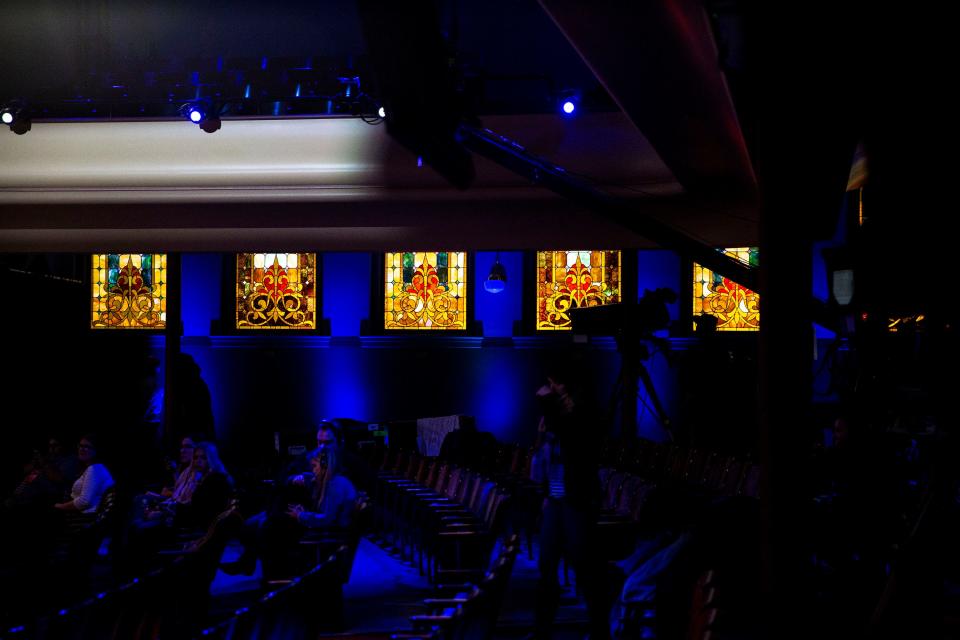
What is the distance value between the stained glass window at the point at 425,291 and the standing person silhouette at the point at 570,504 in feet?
32.4

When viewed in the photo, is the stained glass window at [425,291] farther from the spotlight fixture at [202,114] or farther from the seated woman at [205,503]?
the seated woman at [205,503]

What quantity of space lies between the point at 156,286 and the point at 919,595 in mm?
14239

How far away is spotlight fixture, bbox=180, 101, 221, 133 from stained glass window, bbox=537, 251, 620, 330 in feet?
25.9

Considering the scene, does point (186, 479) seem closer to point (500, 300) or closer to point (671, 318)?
point (500, 300)

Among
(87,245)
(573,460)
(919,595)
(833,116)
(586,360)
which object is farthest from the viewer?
(586,360)

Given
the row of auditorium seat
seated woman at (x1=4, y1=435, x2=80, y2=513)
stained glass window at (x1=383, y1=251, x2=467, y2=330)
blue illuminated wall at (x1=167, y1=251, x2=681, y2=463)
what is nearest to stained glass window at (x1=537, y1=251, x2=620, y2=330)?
blue illuminated wall at (x1=167, y1=251, x2=681, y2=463)

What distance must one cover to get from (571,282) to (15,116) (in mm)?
9131

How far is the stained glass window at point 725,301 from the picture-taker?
15.5m

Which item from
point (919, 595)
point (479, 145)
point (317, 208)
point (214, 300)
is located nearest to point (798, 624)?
point (919, 595)

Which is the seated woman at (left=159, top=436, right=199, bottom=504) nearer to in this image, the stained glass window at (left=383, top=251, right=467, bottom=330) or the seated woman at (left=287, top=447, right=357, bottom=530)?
the seated woman at (left=287, top=447, right=357, bottom=530)

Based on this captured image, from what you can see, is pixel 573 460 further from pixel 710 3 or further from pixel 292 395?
pixel 292 395

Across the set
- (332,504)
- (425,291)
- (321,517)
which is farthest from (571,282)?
(321,517)

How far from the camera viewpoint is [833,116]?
4781 millimetres

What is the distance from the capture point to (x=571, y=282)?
51.6 ft
